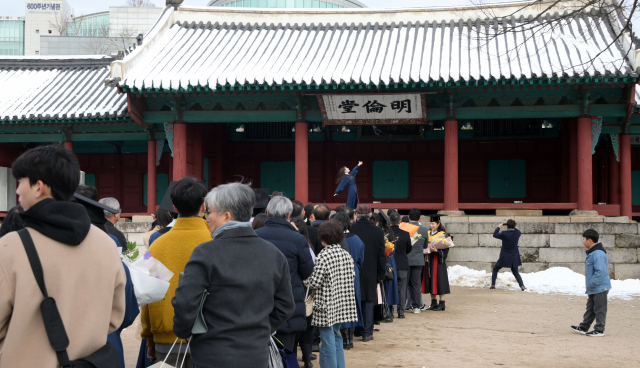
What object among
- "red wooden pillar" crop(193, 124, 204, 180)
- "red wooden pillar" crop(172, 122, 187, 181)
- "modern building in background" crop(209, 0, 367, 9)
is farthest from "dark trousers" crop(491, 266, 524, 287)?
"modern building in background" crop(209, 0, 367, 9)

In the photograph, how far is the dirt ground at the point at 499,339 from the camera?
6457mm

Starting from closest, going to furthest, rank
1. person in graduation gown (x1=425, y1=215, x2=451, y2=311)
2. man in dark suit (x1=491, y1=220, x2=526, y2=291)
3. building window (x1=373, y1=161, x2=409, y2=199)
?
1. person in graduation gown (x1=425, y1=215, x2=451, y2=311)
2. man in dark suit (x1=491, y1=220, x2=526, y2=291)
3. building window (x1=373, y1=161, x2=409, y2=199)

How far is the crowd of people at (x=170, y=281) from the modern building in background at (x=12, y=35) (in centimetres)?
6694

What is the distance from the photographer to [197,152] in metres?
16.0

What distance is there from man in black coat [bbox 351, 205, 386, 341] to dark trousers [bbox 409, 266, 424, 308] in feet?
7.37

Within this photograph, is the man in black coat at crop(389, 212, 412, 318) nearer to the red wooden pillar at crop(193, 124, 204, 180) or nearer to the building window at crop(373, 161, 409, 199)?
the red wooden pillar at crop(193, 124, 204, 180)

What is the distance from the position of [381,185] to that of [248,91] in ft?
20.3

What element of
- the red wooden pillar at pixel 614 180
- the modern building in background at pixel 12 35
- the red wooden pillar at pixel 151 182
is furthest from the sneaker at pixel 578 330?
the modern building in background at pixel 12 35

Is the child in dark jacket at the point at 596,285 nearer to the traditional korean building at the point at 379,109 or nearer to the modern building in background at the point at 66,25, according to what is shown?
the traditional korean building at the point at 379,109

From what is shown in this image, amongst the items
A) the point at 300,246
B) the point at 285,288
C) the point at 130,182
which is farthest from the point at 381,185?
the point at 285,288

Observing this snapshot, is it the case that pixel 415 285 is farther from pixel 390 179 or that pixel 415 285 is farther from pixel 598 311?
pixel 390 179

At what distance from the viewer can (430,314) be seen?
947cm

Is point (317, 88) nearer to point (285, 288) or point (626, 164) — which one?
point (626, 164)

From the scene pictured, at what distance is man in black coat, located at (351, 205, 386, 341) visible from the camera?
725 centimetres
